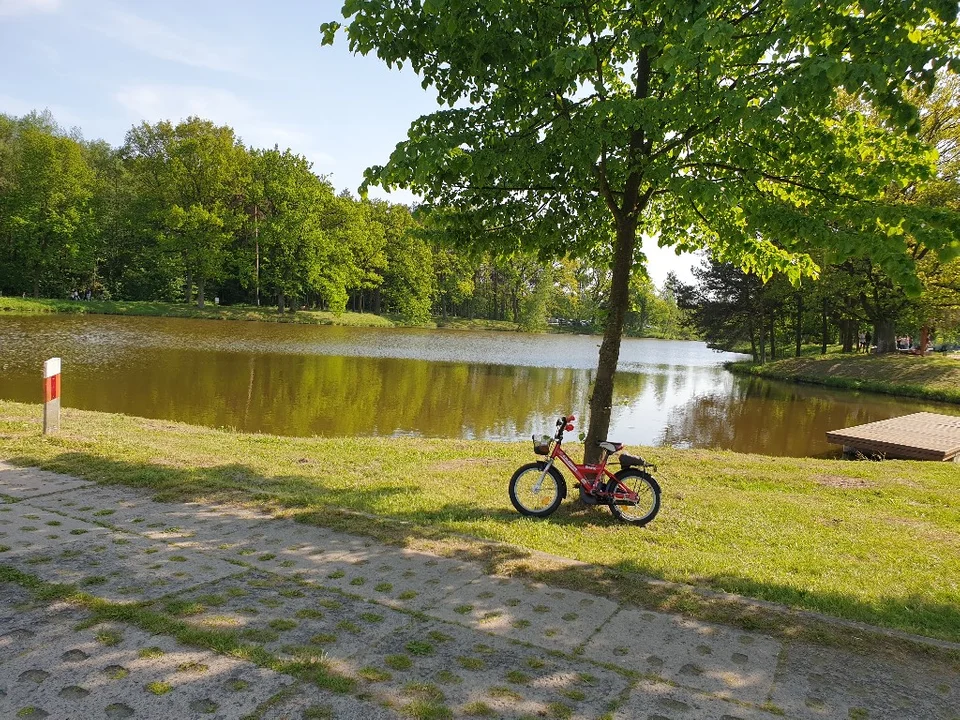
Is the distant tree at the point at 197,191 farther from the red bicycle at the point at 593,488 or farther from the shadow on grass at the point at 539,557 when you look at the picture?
the red bicycle at the point at 593,488

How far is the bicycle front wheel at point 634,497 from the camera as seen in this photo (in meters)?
6.93

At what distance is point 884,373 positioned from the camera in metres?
35.3

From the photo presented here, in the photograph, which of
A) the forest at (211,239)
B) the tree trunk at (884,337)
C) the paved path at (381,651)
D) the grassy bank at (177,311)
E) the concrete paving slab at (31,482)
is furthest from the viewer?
the forest at (211,239)

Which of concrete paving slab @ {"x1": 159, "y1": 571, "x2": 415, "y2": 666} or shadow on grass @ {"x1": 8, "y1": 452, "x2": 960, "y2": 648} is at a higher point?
concrete paving slab @ {"x1": 159, "y1": 571, "x2": 415, "y2": 666}

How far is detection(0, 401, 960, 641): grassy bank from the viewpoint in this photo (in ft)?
16.6

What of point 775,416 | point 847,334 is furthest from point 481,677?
point 847,334

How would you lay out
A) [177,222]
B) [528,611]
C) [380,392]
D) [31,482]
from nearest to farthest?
[528,611] → [31,482] → [380,392] → [177,222]

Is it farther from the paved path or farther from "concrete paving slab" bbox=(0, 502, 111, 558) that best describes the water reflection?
"concrete paving slab" bbox=(0, 502, 111, 558)

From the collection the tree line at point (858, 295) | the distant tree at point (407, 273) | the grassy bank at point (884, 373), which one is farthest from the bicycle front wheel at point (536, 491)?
the distant tree at point (407, 273)

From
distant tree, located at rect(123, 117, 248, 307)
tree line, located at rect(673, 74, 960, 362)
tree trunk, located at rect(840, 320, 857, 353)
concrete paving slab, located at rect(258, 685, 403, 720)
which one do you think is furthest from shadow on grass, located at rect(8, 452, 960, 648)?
distant tree, located at rect(123, 117, 248, 307)

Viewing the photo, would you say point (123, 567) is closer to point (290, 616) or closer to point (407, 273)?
point (290, 616)

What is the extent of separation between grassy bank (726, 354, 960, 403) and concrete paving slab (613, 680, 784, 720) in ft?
111

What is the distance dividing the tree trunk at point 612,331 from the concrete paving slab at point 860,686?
3.50 metres

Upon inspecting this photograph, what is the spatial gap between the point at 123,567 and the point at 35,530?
1.28 m
